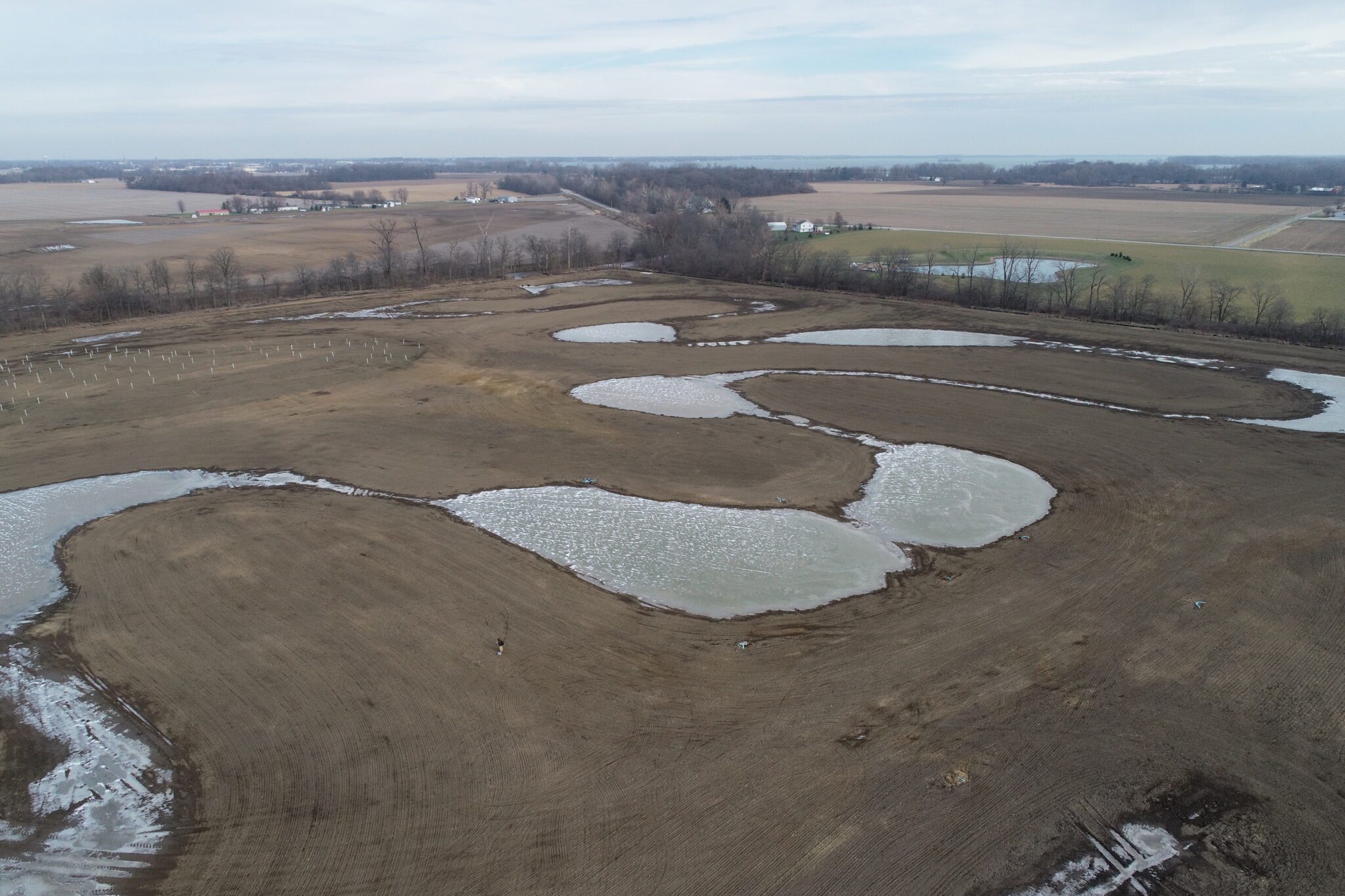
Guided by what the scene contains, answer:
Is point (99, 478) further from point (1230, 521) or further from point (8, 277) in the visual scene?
point (8, 277)

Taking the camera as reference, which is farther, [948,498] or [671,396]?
[671,396]

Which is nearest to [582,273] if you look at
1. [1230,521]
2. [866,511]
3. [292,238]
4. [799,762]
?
[292,238]

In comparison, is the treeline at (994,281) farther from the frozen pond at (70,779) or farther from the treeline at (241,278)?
the frozen pond at (70,779)

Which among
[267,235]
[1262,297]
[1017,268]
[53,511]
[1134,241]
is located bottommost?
[53,511]

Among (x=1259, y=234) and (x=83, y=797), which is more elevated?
(x=1259, y=234)

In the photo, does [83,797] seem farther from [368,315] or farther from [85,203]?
[85,203]

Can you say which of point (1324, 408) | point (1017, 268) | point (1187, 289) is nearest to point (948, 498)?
point (1324, 408)

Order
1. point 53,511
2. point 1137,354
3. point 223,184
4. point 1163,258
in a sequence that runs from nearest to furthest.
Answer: point 53,511
point 1137,354
point 1163,258
point 223,184

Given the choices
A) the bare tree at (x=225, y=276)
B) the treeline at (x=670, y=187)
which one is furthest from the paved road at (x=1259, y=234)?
the bare tree at (x=225, y=276)
